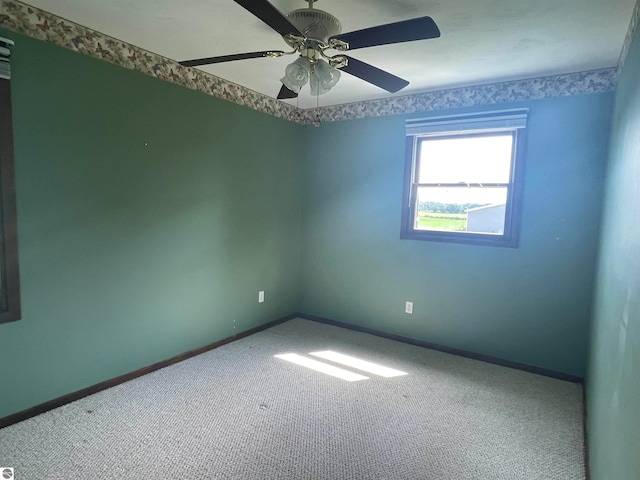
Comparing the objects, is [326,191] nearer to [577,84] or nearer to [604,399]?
[577,84]

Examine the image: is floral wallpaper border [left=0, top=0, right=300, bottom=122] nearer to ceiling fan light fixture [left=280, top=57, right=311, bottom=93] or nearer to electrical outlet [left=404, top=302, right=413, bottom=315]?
ceiling fan light fixture [left=280, top=57, right=311, bottom=93]

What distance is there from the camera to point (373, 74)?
1950 mm

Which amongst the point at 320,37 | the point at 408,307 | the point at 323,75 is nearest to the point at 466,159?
the point at 408,307

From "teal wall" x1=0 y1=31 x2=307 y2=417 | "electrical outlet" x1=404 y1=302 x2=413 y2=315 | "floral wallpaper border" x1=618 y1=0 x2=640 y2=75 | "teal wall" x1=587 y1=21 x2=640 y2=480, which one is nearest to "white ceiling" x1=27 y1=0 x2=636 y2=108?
"floral wallpaper border" x1=618 y1=0 x2=640 y2=75

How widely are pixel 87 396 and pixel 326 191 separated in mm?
2818

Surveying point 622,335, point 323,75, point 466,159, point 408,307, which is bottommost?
point 408,307

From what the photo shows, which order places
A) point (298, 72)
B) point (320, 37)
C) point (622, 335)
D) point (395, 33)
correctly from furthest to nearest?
1. point (298, 72)
2. point (320, 37)
3. point (395, 33)
4. point (622, 335)

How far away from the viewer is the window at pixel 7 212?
6.44 feet

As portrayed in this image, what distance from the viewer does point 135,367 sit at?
2.75 meters

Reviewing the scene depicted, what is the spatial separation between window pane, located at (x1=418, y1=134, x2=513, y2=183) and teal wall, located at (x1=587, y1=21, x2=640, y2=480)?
1230 millimetres

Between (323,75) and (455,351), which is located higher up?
(323,75)

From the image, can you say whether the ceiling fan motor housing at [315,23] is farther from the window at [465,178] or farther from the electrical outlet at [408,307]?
the electrical outlet at [408,307]

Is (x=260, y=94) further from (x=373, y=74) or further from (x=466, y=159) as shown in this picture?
(x=466, y=159)

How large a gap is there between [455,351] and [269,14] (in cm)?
313
